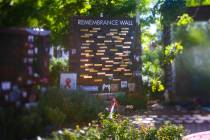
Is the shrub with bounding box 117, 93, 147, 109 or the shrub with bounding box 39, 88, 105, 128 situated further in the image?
the shrub with bounding box 117, 93, 147, 109

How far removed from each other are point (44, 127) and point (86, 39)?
7.97 m

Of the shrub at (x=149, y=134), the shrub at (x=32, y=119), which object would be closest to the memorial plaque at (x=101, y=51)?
the shrub at (x=32, y=119)

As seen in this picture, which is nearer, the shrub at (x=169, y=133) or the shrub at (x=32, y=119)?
the shrub at (x=32, y=119)

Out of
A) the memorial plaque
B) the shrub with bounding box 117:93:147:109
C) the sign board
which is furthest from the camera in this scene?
the shrub with bounding box 117:93:147:109

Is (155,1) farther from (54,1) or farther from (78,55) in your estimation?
(54,1)

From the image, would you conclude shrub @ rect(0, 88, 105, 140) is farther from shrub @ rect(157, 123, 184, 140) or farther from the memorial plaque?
the memorial plaque

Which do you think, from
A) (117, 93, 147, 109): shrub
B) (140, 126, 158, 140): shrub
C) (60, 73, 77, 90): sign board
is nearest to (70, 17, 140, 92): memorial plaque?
(117, 93, 147, 109): shrub

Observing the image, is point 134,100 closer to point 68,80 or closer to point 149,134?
point 68,80

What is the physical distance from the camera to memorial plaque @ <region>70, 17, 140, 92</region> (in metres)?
16.0

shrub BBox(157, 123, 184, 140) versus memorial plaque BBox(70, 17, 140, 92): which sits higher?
memorial plaque BBox(70, 17, 140, 92)

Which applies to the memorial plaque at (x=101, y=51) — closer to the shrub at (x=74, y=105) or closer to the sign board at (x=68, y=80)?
the sign board at (x=68, y=80)

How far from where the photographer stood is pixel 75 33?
52.5 ft

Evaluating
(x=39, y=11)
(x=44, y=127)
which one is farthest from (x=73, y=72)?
(x=44, y=127)

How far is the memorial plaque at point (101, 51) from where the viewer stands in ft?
52.6
